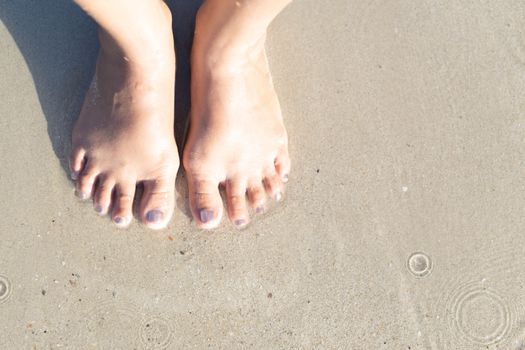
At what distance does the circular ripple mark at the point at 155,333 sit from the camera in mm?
1698

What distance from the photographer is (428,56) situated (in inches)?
75.4

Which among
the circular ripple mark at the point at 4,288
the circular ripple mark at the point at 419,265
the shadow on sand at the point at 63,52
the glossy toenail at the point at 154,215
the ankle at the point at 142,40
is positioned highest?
the ankle at the point at 142,40

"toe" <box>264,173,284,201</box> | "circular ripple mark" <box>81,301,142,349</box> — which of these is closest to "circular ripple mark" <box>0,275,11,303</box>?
"circular ripple mark" <box>81,301,142,349</box>

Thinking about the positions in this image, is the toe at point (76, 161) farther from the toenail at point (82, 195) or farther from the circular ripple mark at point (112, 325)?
the circular ripple mark at point (112, 325)

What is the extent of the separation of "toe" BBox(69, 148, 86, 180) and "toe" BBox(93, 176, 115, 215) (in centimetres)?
9

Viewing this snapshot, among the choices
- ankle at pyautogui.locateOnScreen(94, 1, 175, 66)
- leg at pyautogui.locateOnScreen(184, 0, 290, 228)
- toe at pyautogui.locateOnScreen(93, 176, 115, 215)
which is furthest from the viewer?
toe at pyautogui.locateOnScreen(93, 176, 115, 215)

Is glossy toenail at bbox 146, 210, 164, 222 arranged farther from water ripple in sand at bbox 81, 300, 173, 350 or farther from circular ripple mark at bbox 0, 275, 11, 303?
circular ripple mark at bbox 0, 275, 11, 303

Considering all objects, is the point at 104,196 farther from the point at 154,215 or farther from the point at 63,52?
the point at 63,52

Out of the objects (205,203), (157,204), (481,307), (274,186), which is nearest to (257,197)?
(274,186)

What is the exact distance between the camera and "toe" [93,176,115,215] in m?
1.74

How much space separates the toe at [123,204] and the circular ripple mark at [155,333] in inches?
12.7

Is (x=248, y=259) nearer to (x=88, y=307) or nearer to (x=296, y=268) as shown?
(x=296, y=268)

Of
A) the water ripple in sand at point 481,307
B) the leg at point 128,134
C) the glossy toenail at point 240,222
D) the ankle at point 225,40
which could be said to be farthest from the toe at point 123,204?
the water ripple in sand at point 481,307

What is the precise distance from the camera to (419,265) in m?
1.76
